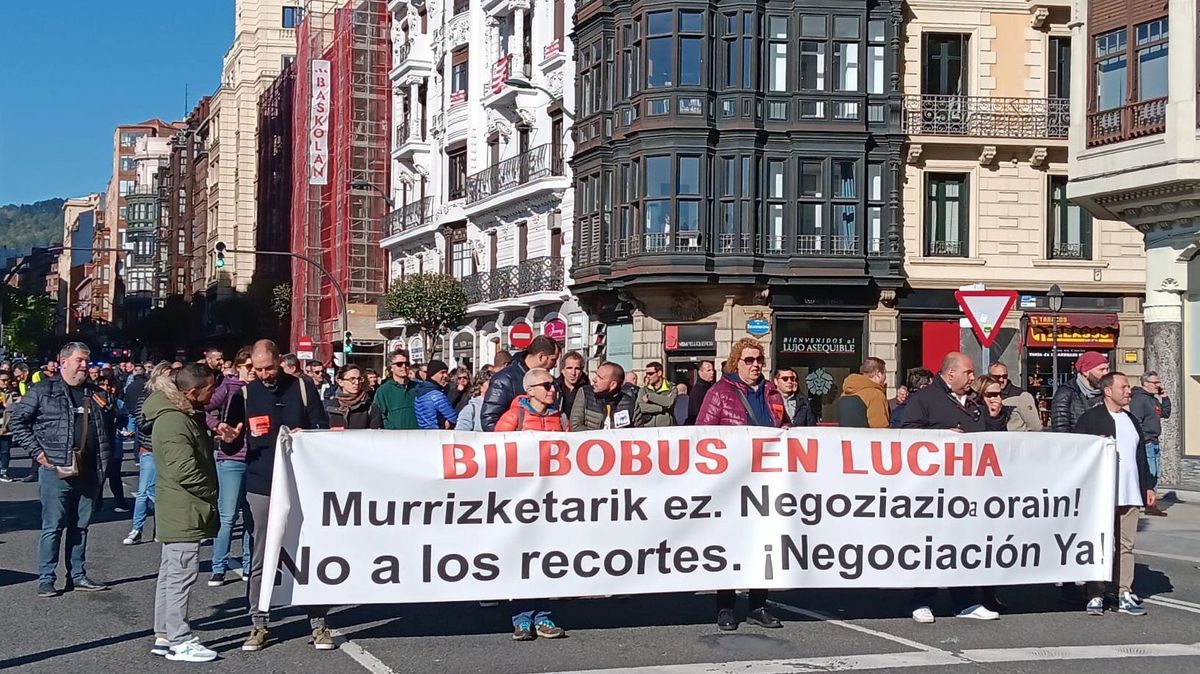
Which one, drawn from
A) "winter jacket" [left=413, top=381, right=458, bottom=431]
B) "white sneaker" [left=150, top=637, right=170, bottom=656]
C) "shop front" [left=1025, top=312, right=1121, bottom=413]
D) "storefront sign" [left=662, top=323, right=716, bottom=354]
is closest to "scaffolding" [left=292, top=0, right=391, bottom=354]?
"storefront sign" [left=662, top=323, right=716, bottom=354]

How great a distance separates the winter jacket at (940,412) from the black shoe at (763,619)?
1.68 meters

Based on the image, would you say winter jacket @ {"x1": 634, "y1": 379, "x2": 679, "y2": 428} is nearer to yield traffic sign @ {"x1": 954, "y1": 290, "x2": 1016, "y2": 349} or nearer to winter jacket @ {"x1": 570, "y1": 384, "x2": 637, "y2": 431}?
winter jacket @ {"x1": 570, "y1": 384, "x2": 637, "y2": 431}

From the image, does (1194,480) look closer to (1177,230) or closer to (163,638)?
(1177,230)

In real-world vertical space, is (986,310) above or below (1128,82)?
below

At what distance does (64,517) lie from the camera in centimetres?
1146

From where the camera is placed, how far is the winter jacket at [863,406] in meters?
13.6

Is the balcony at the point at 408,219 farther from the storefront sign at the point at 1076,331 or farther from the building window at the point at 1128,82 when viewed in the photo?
the building window at the point at 1128,82

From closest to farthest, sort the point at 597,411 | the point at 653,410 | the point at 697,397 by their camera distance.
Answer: the point at 597,411 < the point at 653,410 < the point at 697,397

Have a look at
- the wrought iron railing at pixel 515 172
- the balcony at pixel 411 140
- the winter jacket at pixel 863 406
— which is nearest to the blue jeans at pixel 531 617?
the winter jacket at pixel 863 406

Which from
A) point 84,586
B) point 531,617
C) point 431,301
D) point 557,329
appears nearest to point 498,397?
point 531,617

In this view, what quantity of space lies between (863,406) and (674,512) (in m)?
4.50

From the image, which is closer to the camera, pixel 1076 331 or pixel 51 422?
pixel 51 422

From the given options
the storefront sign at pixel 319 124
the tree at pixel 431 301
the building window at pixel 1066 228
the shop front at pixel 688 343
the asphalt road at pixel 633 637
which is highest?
the storefront sign at pixel 319 124

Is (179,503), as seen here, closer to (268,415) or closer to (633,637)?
(268,415)
